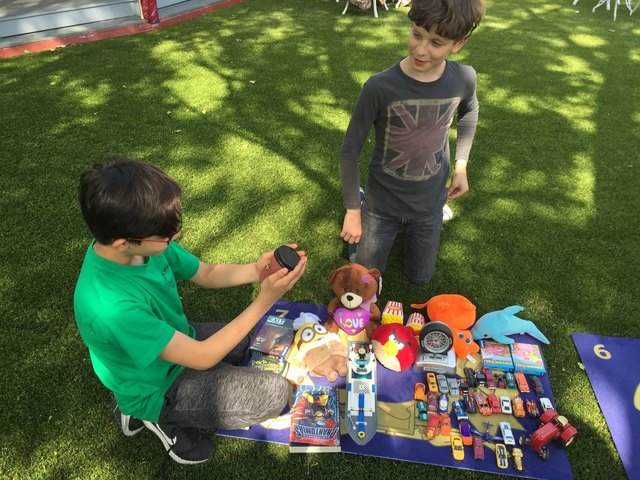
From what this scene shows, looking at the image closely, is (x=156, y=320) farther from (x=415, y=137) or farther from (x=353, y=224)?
(x=415, y=137)

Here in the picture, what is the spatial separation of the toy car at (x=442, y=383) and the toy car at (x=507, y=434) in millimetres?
281

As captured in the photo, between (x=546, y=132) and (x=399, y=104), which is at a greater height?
(x=399, y=104)

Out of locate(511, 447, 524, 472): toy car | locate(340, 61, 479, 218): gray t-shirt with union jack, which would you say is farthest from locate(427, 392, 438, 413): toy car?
locate(340, 61, 479, 218): gray t-shirt with union jack

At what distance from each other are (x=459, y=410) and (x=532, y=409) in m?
0.34

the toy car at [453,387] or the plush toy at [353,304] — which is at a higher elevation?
the plush toy at [353,304]

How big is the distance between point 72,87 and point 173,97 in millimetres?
1117

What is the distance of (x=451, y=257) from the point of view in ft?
10.0

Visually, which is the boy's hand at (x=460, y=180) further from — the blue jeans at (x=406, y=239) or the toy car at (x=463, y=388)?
the toy car at (x=463, y=388)

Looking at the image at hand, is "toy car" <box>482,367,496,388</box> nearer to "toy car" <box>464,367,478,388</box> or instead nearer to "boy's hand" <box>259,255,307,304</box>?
"toy car" <box>464,367,478,388</box>

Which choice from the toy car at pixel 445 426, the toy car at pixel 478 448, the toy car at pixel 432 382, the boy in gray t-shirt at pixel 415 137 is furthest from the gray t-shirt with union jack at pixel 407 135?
the toy car at pixel 478 448

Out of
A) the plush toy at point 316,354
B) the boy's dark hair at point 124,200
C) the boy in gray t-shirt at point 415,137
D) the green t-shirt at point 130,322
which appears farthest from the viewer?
the plush toy at point 316,354

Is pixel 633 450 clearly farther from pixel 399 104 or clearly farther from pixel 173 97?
pixel 173 97

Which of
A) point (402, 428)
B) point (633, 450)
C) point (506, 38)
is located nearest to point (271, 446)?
point (402, 428)

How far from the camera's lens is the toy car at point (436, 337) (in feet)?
7.30
